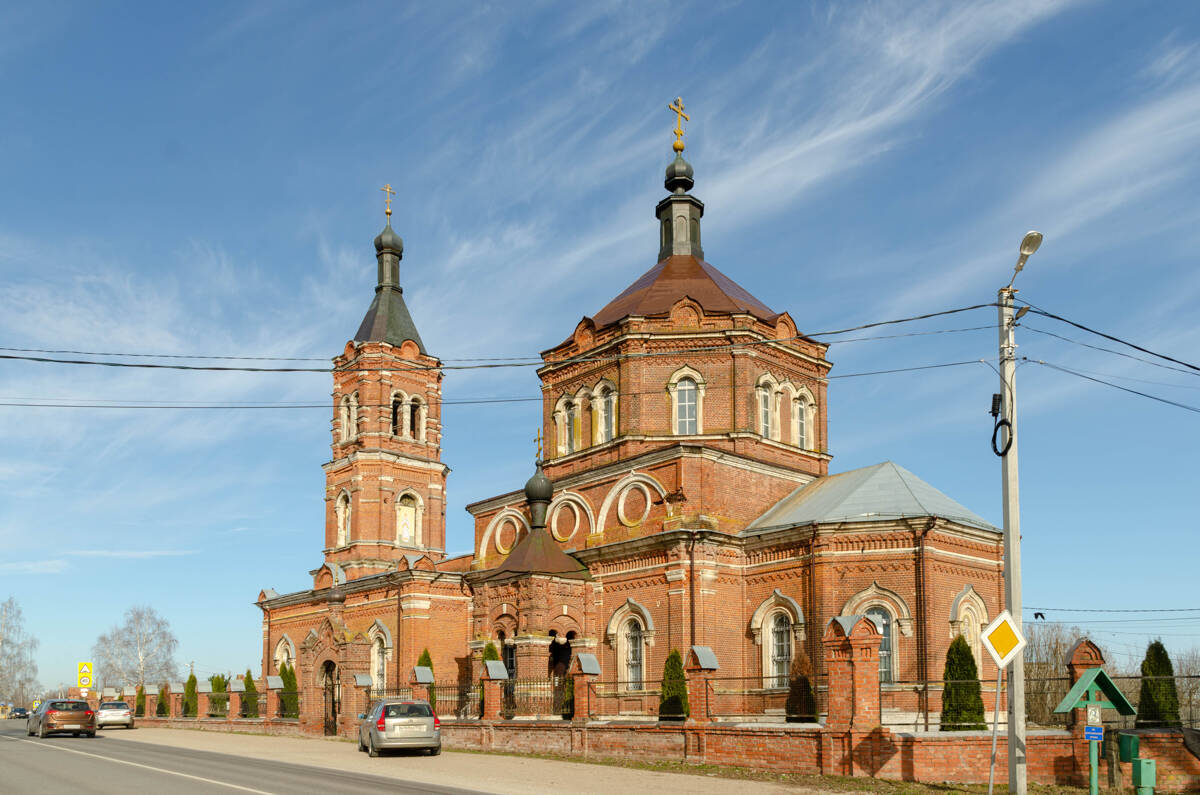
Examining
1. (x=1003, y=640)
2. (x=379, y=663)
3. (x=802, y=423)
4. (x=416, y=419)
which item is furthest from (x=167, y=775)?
(x=416, y=419)

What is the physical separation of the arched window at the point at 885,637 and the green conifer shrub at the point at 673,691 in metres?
4.59

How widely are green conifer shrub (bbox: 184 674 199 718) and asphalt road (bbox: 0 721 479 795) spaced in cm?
1715

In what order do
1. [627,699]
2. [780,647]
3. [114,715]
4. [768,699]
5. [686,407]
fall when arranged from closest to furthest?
[768,699]
[780,647]
[627,699]
[686,407]
[114,715]

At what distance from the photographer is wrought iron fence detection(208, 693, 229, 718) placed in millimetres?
37812

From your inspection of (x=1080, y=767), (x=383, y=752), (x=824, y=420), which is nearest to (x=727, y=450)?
(x=824, y=420)

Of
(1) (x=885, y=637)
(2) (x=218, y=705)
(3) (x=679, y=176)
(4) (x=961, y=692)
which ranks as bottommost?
(2) (x=218, y=705)

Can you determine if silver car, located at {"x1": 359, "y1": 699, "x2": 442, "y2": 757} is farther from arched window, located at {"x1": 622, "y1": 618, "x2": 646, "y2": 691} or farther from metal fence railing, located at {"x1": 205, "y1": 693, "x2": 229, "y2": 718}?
metal fence railing, located at {"x1": 205, "y1": 693, "x2": 229, "y2": 718}

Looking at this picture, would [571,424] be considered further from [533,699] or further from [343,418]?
[343,418]

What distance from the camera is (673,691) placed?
24.8m

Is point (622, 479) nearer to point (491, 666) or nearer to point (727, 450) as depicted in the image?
point (727, 450)

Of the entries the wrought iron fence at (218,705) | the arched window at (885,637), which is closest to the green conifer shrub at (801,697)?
the arched window at (885,637)

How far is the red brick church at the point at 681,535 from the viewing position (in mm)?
26000

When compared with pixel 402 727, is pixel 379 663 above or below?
below

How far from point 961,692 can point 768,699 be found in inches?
209
